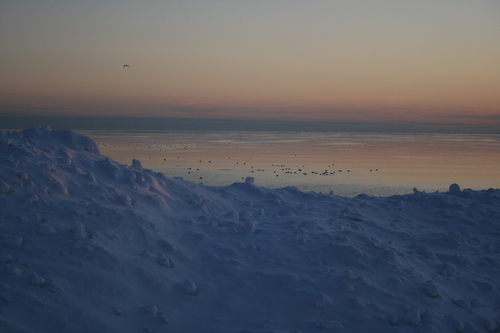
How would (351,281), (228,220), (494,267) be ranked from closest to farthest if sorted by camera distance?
1. (351,281)
2. (494,267)
3. (228,220)

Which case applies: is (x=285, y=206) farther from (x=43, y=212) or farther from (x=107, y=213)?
(x=43, y=212)

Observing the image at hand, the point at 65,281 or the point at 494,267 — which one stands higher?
the point at 65,281

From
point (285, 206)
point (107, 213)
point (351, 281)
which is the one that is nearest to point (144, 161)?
point (285, 206)

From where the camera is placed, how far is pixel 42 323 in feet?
12.1

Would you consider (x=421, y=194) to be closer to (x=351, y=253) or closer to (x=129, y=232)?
(x=351, y=253)

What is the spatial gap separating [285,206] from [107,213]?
3767mm

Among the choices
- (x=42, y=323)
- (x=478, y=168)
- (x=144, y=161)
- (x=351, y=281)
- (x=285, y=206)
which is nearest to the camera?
(x=42, y=323)

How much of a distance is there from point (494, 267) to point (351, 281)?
2.70 metres

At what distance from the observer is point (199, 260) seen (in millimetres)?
5477

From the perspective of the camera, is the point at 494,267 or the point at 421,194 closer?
the point at 494,267

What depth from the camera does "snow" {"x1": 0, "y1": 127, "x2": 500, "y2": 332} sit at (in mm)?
4199

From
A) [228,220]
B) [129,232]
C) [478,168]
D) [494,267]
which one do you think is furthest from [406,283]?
[478,168]

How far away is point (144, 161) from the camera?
2442 cm

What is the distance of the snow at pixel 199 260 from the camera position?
420cm
